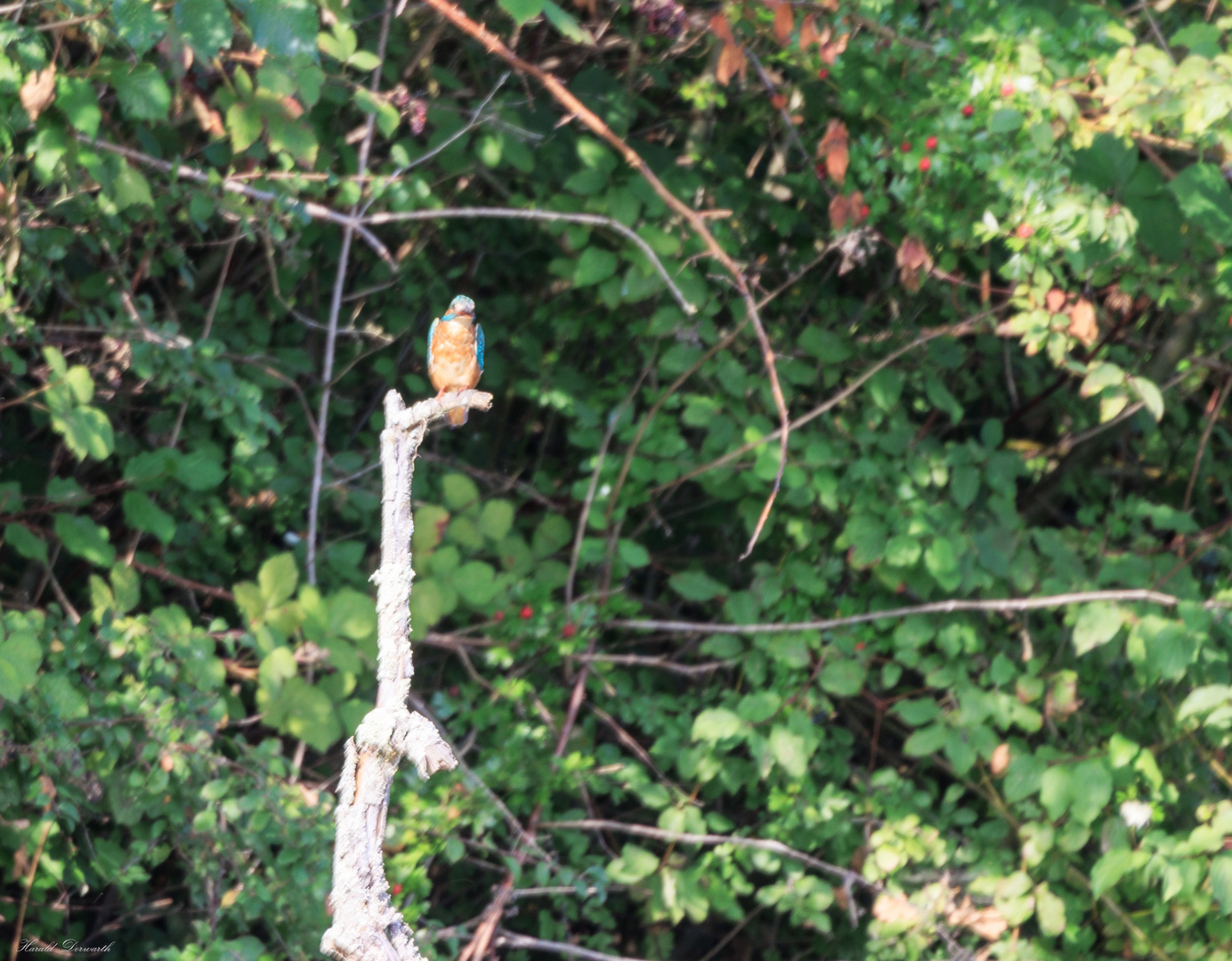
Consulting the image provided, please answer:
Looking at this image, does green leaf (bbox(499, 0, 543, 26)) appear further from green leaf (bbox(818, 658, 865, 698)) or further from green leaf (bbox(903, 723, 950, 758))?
green leaf (bbox(903, 723, 950, 758))

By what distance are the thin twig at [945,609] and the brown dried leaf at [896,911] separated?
66 centimetres

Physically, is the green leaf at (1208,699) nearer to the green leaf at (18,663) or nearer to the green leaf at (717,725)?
the green leaf at (717,725)

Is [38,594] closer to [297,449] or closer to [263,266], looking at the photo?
[297,449]

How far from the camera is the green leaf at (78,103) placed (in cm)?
228

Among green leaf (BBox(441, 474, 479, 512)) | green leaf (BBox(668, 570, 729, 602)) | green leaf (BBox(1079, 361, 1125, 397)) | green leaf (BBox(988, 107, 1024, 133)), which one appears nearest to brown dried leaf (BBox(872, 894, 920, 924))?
green leaf (BBox(668, 570, 729, 602))

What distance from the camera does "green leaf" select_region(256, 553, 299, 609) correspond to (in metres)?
2.75

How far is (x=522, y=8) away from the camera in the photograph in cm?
223

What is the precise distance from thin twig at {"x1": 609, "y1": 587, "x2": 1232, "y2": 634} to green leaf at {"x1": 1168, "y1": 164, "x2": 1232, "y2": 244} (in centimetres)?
78

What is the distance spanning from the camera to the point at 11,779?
95.4 inches

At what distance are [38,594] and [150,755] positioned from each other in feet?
1.95

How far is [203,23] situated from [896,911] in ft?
7.82

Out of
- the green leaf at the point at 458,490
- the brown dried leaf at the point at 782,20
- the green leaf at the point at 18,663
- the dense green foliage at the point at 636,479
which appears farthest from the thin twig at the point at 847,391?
the green leaf at the point at 18,663

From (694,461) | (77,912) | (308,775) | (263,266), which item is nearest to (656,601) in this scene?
(694,461)

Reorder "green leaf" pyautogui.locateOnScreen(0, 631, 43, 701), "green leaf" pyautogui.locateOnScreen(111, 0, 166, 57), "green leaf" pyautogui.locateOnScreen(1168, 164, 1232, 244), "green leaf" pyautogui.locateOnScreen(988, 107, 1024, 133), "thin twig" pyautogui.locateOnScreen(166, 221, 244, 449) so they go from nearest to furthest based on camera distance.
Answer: "green leaf" pyautogui.locateOnScreen(111, 0, 166, 57), "green leaf" pyautogui.locateOnScreen(0, 631, 43, 701), "green leaf" pyautogui.locateOnScreen(988, 107, 1024, 133), "green leaf" pyautogui.locateOnScreen(1168, 164, 1232, 244), "thin twig" pyautogui.locateOnScreen(166, 221, 244, 449)
